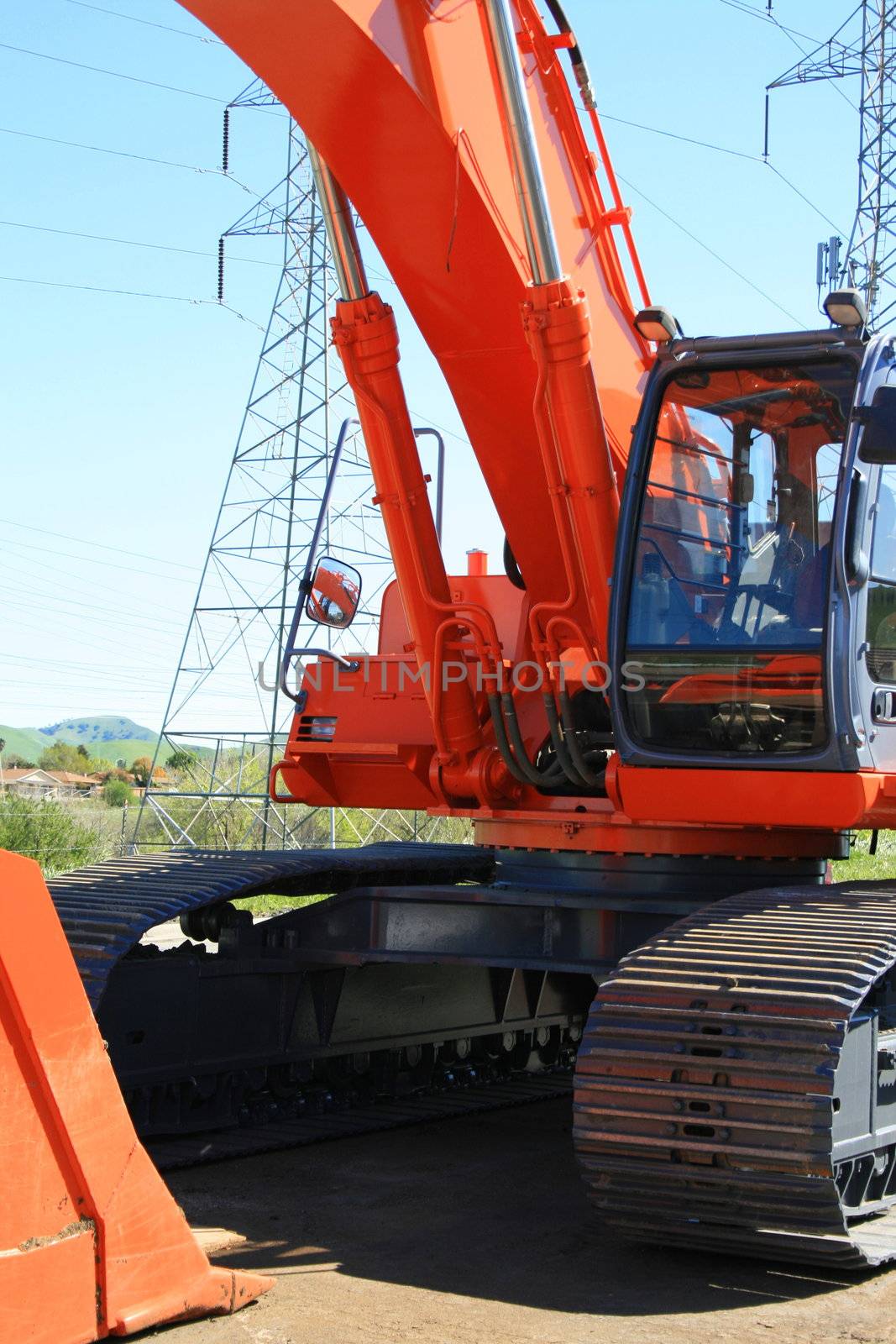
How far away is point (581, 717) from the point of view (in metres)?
6.93

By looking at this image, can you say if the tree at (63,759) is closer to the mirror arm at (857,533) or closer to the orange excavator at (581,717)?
the orange excavator at (581,717)

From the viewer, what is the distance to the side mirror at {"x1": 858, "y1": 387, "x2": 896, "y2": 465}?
5.83m

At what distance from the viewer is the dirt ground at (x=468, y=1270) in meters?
4.56

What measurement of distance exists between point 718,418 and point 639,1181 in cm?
286

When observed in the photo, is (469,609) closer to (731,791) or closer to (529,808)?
(529,808)

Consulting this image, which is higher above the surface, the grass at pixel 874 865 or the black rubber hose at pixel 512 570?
the black rubber hose at pixel 512 570

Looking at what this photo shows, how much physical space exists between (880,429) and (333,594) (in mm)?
2547

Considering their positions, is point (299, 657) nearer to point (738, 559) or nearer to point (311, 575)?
point (311, 575)

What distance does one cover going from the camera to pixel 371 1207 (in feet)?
20.0

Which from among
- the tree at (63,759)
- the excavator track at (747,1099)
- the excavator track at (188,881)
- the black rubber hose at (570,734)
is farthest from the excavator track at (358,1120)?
the tree at (63,759)

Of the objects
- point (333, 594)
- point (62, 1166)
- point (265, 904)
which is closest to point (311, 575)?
point (333, 594)

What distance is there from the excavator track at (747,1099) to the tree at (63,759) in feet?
292

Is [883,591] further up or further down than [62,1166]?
further up

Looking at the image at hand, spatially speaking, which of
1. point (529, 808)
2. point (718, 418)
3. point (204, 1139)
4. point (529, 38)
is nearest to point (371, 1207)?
point (204, 1139)
